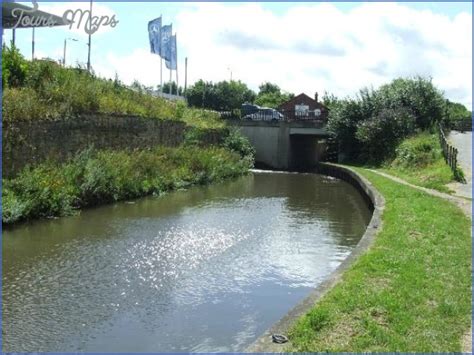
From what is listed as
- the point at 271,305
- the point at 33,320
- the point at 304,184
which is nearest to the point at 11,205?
the point at 33,320

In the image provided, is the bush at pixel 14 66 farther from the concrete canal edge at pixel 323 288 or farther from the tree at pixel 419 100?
the tree at pixel 419 100

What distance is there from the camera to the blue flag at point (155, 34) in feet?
147

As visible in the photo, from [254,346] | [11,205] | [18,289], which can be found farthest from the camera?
[11,205]

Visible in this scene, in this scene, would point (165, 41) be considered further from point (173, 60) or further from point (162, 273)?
point (162, 273)

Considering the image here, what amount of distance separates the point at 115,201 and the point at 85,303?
33.3 ft

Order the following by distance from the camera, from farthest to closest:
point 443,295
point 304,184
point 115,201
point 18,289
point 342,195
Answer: point 304,184 < point 342,195 < point 115,201 < point 18,289 < point 443,295

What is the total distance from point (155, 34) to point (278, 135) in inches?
563

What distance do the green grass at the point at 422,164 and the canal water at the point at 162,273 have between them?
4.19 meters

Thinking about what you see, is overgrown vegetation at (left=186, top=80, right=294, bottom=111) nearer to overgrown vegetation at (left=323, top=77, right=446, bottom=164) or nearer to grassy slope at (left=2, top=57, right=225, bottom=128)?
overgrown vegetation at (left=323, top=77, right=446, bottom=164)

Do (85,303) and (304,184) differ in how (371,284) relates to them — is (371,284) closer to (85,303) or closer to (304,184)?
(85,303)

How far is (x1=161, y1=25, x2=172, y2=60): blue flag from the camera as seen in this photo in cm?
4616

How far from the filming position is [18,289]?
8523mm

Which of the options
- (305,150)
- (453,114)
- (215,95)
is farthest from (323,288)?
(215,95)

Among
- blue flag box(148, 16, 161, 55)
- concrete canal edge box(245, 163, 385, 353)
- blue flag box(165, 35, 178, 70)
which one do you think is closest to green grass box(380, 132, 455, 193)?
concrete canal edge box(245, 163, 385, 353)
